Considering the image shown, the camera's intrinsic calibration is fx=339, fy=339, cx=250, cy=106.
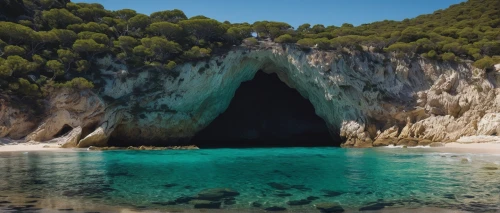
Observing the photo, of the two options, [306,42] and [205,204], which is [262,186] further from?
[306,42]

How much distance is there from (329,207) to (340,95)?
24668mm

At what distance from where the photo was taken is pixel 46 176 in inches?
493

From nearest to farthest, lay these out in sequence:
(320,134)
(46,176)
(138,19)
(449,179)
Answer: (449,179), (46,176), (138,19), (320,134)

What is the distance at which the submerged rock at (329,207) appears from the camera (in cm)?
741

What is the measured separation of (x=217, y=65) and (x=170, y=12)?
8.31m

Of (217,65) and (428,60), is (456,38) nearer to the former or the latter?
(428,60)

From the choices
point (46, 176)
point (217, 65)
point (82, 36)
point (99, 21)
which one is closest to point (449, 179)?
point (46, 176)

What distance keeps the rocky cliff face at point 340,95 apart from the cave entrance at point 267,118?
9.06 meters

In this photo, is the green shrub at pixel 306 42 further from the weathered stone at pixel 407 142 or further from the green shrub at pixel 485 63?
the green shrub at pixel 485 63

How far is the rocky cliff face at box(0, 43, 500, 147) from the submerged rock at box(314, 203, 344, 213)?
2297cm

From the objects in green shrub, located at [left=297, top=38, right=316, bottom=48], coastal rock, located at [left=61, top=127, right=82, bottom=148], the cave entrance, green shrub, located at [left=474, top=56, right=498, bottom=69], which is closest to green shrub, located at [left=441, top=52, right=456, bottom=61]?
green shrub, located at [left=474, top=56, right=498, bottom=69]

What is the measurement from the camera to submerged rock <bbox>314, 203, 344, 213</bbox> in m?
7.41

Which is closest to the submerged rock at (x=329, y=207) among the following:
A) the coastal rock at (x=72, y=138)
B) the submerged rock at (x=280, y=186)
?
the submerged rock at (x=280, y=186)

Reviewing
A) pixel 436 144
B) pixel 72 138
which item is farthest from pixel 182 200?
pixel 436 144
